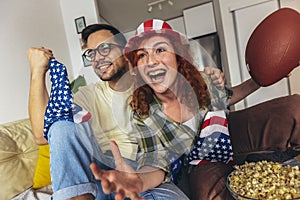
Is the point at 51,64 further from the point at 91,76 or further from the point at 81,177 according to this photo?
the point at 81,177

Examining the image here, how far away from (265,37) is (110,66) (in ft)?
1.37

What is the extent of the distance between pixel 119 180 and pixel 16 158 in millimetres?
792

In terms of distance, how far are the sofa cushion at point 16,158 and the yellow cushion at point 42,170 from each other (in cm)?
5

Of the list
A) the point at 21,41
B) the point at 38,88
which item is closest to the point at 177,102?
the point at 38,88

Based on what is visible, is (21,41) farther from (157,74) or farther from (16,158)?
(157,74)

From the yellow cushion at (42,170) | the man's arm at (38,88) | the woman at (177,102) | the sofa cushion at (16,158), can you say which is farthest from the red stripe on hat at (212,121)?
the sofa cushion at (16,158)

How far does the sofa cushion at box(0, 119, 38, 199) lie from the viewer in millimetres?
1033

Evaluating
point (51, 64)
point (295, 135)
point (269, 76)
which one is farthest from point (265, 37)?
point (51, 64)

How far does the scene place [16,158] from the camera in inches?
43.8

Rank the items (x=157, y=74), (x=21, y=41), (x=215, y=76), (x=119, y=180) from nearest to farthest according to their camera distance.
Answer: (x=119, y=180)
(x=157, y=74)
(x=215, y=76)
(x=21, y=41)

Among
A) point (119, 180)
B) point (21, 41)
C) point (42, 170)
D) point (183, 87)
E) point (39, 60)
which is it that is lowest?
point (42, 170)

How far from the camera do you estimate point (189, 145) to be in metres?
0.75

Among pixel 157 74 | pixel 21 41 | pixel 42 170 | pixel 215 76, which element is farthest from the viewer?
pixel 21 41

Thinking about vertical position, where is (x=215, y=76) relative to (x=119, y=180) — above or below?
above
